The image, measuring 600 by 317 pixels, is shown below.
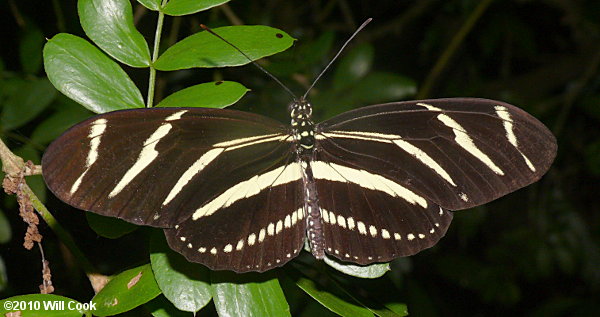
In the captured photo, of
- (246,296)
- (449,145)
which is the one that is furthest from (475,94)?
(246,296)

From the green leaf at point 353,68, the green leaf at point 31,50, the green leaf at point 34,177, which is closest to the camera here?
the green leaf at point 34,177

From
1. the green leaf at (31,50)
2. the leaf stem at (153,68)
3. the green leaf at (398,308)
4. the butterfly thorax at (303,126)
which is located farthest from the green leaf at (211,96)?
the green leaf at (31,50)

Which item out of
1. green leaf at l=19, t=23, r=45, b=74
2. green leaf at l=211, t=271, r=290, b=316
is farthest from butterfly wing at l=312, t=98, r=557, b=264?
green leaf at l=19, t=23, r=45, b=74

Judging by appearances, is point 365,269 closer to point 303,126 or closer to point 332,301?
point 332,301

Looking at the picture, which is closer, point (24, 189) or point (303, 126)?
point (24, 189)

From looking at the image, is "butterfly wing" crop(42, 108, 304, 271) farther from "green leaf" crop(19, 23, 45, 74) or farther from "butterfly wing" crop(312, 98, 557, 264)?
"green leaf" crop(19, 23, 45, 74)

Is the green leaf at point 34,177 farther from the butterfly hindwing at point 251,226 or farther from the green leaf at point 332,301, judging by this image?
the green leaf at point 332,301
